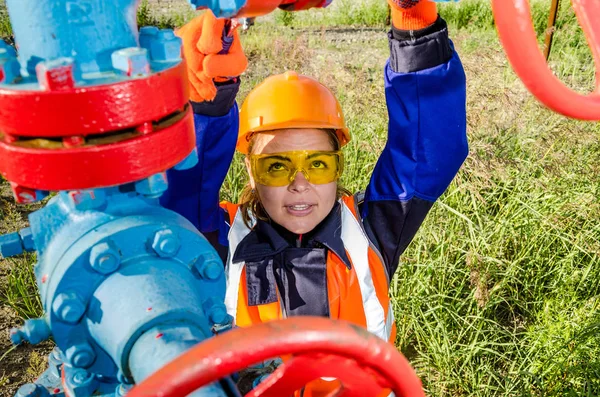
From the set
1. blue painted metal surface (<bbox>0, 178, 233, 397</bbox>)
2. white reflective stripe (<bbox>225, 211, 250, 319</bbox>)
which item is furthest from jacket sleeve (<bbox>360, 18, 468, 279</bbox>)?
blue painted metal surface (<bbox>0, 178, 233, 397</bbox>)

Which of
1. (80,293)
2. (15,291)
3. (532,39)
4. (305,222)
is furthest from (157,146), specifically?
(15,291)

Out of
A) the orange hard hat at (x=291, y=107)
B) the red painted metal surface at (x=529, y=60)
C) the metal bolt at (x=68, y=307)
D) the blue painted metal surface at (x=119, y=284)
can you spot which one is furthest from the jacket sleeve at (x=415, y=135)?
the metal bolt at (x=68, y=307)

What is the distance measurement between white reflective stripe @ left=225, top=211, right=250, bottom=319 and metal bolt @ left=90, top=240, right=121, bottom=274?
1.18 metres

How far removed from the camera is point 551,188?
3.29 m

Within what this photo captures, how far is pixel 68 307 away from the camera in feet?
2.65

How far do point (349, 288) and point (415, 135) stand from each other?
0.54 meters

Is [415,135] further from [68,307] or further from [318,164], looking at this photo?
[68,307]

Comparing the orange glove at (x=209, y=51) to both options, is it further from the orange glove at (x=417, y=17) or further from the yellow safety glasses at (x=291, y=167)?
the yellow safety glasses at (x=291, y=167)

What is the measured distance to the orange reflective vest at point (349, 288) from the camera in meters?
2.02

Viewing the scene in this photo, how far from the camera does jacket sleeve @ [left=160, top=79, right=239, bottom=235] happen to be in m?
1.64

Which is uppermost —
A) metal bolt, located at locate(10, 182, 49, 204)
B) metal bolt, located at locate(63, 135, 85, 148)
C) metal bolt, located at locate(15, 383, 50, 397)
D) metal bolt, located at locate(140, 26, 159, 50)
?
metal bolt, located at locate(140, 26, 159, 50)

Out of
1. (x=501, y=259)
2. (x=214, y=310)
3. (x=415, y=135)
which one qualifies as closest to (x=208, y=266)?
(x=214, y=310)

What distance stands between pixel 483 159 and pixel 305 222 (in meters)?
1.69

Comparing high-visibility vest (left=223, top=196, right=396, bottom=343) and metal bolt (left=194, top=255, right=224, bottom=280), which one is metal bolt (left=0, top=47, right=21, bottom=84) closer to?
metal bolt (left=194, top=255, right=224, bottom=280)
